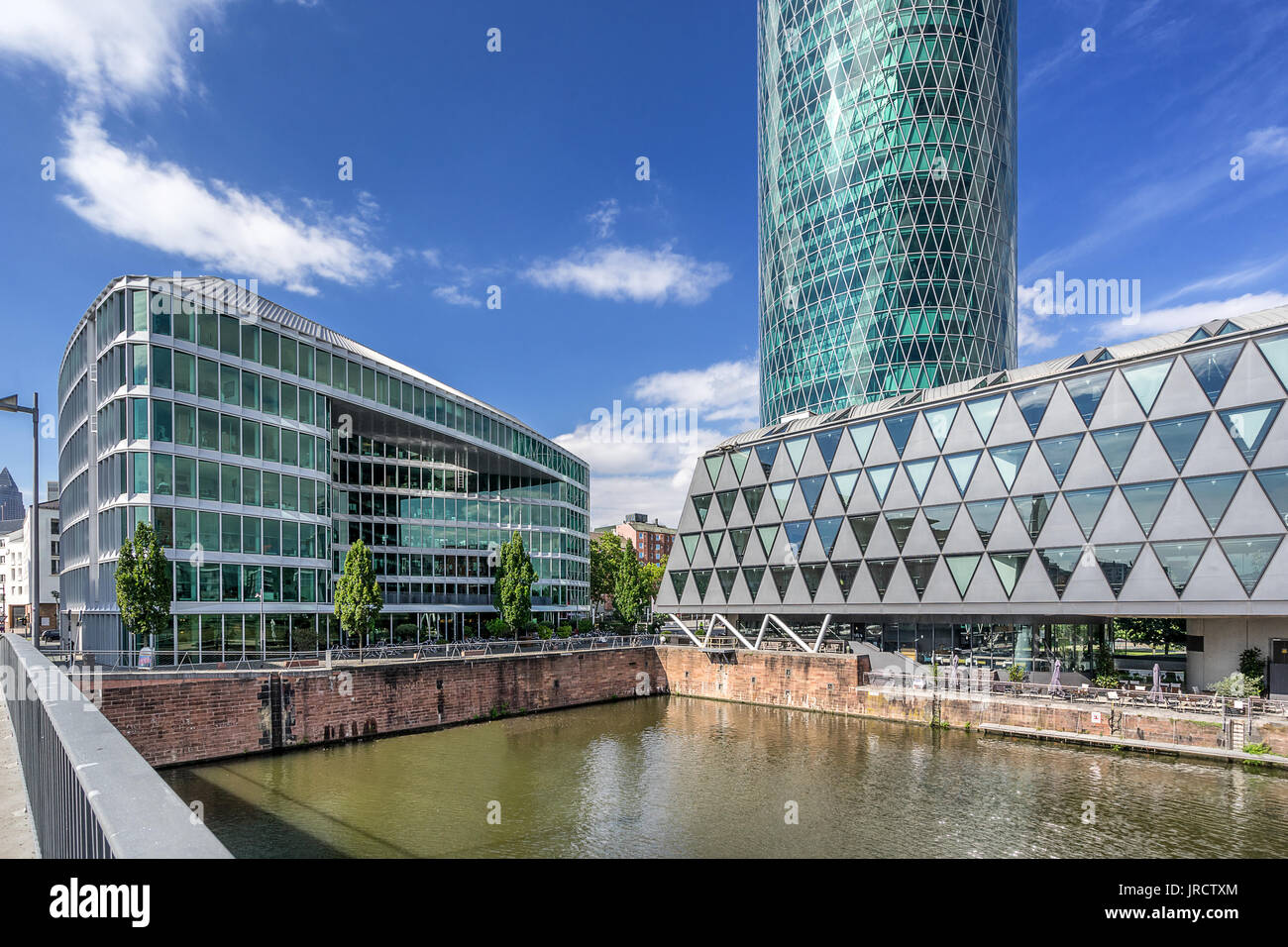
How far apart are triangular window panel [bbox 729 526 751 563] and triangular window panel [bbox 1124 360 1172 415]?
862 inches

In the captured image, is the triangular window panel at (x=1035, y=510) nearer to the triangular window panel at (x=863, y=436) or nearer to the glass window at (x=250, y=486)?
the triangular window panel at (x=863, y=436)

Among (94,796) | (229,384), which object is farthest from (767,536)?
(94,796)

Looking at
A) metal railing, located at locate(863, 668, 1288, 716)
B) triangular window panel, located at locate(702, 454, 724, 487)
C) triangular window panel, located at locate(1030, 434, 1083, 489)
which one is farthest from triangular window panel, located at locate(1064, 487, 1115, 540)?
triangular window panel, located at locate(702, 454, 724, 487)

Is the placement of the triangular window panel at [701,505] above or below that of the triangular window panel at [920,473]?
below

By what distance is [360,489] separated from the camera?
58.3 m

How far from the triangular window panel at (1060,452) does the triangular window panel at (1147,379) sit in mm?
2830

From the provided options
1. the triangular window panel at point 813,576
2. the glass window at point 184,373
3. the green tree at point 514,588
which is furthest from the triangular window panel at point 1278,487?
the glass window at point 184,373

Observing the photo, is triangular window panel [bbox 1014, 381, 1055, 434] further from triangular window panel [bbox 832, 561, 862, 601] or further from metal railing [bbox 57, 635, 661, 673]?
metal railing [bbox 57, 635, 661, 673]

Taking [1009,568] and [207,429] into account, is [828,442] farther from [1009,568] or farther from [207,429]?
[207,429]

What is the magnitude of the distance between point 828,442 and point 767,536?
6.81 m

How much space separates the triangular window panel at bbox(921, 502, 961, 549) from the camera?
39.1m

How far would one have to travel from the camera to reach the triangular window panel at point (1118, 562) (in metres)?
32.8

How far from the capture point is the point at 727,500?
50094mm
